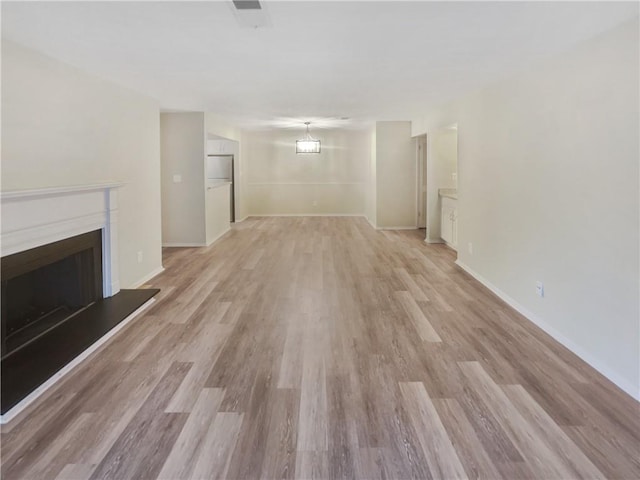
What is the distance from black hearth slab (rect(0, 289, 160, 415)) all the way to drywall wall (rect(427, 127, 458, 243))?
5243 millimetres

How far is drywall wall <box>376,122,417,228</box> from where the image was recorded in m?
8.88

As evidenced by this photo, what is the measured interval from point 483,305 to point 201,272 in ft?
11.5

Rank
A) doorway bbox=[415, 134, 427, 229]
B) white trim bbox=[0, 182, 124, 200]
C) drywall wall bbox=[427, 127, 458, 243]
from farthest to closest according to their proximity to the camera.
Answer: doorway bbox=[415, 134, 427, 229] → drywall wall bbox=[427, 127, 458, 243] → white trim bbox=[0, 182, 124, 200]

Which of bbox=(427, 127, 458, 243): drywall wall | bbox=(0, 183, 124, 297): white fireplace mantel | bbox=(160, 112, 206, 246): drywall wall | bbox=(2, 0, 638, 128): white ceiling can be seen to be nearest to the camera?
bbox=(2, 0, 638, 128): white ceiling

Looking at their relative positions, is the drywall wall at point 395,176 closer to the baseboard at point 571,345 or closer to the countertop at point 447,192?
the countertop at point 447,192

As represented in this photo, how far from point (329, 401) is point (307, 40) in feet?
7.96

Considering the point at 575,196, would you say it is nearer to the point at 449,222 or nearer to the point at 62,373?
the point at 62,373

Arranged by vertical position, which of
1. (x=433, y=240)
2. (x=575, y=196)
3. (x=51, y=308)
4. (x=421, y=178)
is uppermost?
(x=421, y=178)

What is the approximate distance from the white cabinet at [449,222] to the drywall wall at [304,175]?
428 centimetres

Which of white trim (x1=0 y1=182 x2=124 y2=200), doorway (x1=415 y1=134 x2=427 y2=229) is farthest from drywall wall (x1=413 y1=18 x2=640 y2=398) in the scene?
doorway (x1=415 y1=134 x2=427 y2=229)

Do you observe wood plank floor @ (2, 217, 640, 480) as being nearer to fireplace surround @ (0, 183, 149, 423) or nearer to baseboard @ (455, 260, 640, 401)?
baseboard @ (455, 260, 640, 401)

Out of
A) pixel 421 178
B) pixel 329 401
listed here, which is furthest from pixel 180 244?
pixel 329 401

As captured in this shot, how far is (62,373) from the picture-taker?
279cm

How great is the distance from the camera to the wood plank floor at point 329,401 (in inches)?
77.7
